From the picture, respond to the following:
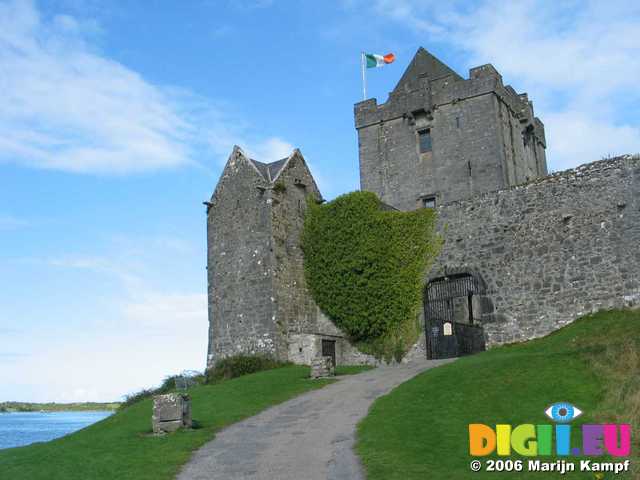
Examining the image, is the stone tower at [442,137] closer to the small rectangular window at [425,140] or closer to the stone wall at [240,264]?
the small rectangular window at [425,140]

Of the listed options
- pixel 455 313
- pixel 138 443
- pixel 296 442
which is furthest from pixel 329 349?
pixel 296 442

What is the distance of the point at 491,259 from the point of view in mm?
28656

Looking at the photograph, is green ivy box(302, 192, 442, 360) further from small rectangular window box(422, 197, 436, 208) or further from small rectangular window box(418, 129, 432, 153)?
small rectangular window box(418, 129, 432, 153)

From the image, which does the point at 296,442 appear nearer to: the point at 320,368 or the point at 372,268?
the point at 320,368

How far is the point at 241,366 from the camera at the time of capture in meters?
28.7

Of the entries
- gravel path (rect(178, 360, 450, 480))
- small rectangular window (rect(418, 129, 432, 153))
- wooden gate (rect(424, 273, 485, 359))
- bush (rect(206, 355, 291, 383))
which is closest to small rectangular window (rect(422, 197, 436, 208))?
small rectangular window (rect(418, 129, 432, 153))

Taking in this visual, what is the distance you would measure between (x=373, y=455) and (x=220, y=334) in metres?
19.5

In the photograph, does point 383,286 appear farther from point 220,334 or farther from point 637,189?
point 637,189

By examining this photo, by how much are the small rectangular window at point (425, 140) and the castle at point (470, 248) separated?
3.31 ft

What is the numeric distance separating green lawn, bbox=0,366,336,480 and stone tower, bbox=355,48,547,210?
1947cm

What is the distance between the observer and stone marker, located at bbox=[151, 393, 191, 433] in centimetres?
1695

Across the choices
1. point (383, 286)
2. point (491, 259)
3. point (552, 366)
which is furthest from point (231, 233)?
point (552, 366)

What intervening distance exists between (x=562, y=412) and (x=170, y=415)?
9.46m

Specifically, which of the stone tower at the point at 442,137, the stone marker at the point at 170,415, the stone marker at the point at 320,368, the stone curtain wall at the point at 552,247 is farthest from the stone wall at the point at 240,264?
the stone marker at the point at 170,415
